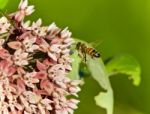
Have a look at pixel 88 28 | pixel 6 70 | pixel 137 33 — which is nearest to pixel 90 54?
pixel 6 70

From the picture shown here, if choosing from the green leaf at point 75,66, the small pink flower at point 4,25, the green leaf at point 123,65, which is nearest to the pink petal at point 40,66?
the small pink flower at point 4,25

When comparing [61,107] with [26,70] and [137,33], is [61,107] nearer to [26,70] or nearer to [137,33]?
[26,70]

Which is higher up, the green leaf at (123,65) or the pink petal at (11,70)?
the green leaf at (123,65)

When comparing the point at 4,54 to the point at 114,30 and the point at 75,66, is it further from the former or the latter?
the point at 114,30

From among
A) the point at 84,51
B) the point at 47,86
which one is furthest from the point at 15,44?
the point at 84,51

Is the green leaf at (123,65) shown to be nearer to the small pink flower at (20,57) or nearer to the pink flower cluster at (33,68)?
the pink flower cluster at (33,68)

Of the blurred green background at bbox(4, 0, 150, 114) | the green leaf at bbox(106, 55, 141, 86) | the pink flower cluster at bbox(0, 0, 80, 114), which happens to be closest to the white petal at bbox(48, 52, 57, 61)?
the pink flower cluster at bbox(0, 0, 80, 114)

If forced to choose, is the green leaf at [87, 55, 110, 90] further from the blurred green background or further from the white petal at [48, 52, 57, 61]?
the blurred green background
